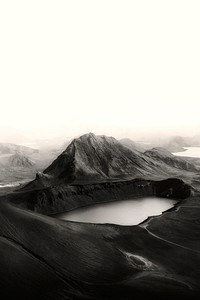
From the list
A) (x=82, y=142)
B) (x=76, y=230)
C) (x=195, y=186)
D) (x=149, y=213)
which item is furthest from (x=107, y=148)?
(x=76, y=230)

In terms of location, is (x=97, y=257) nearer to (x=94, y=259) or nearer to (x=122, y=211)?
(x=94, y=259)

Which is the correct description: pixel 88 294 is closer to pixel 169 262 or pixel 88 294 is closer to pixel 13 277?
pixel 13 277

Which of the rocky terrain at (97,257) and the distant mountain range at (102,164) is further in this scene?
the distant mountain range at (102,164)

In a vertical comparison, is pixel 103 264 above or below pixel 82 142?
below

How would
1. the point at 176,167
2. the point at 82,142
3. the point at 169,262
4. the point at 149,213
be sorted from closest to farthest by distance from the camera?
the point at 169,262
the point at 149,213
the point at 82,142
the point at 176,167

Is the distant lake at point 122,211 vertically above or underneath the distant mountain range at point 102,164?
underneath

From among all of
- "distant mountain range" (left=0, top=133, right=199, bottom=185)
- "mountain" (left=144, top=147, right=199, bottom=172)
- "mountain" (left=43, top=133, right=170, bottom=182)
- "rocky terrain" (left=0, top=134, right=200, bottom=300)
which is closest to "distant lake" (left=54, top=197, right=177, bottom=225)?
"rocky terrain" (left=0, top=134, right=200, bottom=300)

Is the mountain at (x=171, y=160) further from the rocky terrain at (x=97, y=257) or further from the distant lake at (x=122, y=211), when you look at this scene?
the rocky terrain at (x=97, y=257)

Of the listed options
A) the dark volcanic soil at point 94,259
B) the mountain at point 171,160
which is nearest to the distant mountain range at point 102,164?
the mountain at point 171,160
